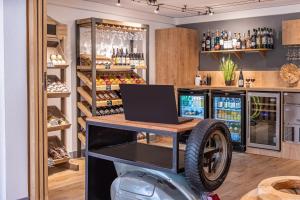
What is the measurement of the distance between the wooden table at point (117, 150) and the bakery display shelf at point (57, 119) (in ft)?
6.52

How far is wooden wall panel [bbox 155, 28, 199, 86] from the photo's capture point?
7387 mm

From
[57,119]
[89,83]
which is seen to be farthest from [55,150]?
[89,83]

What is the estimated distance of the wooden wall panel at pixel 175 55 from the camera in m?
7.39

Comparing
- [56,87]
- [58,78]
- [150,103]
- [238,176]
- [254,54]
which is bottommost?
[238,176]

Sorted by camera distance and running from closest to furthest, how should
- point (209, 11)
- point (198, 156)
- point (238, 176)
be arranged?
point (198, 156) → point (238, 176) → point (209, 11)

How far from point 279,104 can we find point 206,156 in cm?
389

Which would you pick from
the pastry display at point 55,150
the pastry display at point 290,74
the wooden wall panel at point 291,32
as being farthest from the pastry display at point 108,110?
the wooden wall panel at point 291,32

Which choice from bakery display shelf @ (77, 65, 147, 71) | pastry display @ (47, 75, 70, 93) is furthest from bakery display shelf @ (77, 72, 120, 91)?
pastry display @ (47, 75, 70, 93)

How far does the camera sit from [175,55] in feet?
24.2

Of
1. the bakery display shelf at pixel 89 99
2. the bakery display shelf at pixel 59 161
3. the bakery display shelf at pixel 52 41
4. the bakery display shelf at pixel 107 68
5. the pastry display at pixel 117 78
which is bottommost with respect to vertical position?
the bakery display shelf at pixel 59 161

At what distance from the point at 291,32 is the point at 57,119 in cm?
Result: 407

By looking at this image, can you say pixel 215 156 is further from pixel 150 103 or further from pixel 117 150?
pixel 117 150

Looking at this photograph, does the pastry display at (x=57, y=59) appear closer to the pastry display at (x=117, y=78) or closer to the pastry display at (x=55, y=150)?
the pastry display at (x=117, y=78)

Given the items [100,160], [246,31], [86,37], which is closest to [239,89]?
[246,31]
